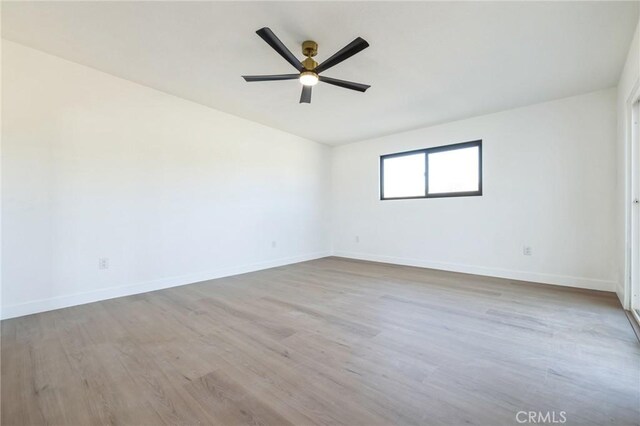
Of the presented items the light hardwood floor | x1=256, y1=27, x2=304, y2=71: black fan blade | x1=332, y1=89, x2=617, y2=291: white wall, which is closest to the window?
x1=332, y1=89, x2=617, y2=291: white wall

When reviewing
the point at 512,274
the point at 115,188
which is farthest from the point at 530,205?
the point at 115,188

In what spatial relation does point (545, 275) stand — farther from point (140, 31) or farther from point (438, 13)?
point (140, 31)

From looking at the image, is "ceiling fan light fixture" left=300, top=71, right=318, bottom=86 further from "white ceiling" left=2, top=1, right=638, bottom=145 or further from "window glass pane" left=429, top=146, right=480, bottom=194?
"window glass pane" left=429, top=146, right=480, bottom=194

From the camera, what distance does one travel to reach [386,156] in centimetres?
510

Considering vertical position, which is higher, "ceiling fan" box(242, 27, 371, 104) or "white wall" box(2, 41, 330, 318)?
"ceiling fan" box(242, 27, 371, 104)

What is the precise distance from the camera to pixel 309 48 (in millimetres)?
2238

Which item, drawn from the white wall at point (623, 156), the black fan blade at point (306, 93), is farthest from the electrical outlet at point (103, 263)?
the white wall at point (623, 156)

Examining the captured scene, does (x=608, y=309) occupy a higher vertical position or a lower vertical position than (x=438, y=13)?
lower

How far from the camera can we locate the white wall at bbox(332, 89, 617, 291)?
3.11 meters

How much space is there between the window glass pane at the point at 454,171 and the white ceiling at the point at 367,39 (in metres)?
0.90

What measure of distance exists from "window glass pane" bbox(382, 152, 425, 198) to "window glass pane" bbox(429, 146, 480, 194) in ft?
0.65

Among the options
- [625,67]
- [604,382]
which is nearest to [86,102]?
[604,382]

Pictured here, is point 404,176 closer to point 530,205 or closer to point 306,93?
point 530,205

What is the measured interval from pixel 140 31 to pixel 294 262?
3.88 metres
